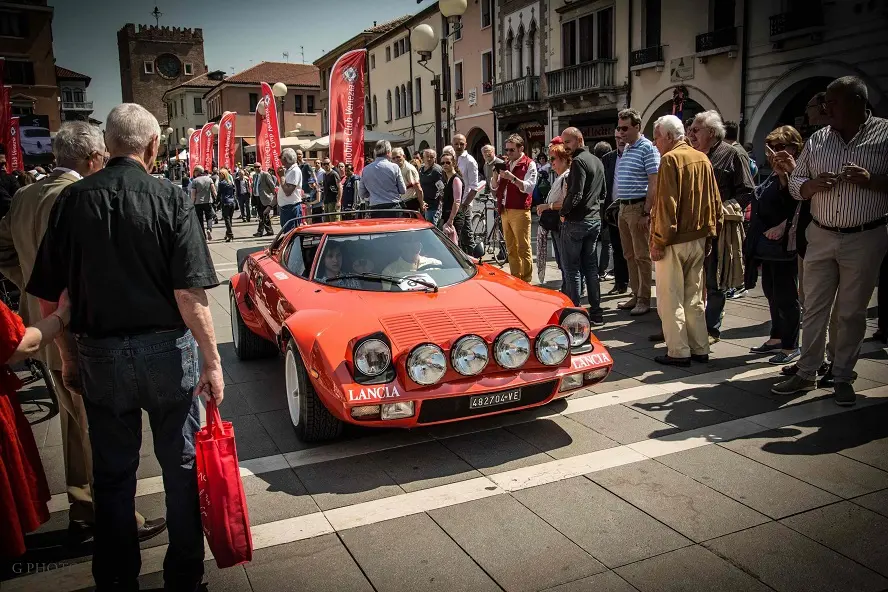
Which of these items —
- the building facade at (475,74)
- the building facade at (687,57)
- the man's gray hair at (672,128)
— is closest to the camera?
the man's gray hair at (672,128)

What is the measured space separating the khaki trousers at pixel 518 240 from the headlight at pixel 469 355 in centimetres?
452

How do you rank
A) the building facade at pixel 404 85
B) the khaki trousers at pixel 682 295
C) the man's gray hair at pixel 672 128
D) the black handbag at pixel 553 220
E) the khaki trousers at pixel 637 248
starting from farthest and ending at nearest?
1. the building facade at pixel 404 85
2. the black handbag at pixel 553 220
3. the khaki trousers at pixel 637 248
4. the man's gray hair at pixel 672 128
5. the khaki trousers at pixel 682 295

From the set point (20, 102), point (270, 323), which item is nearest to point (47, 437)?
point (270, 323)

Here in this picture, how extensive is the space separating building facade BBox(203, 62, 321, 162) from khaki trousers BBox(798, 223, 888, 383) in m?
64.7

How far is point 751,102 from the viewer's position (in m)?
18.7

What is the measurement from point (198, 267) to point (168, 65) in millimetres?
103191

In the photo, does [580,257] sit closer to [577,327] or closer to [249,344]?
[577,327]

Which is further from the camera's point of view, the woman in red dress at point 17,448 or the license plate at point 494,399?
the license plate at point 494,399

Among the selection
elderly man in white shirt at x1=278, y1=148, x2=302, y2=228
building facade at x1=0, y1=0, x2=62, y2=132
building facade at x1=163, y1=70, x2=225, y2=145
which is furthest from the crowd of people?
building facade at x1=163, y1=70, x2=225, y2=145

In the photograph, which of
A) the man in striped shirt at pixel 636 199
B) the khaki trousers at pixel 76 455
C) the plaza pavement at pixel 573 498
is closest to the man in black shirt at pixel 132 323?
the plaza pavement at pixel 573 498

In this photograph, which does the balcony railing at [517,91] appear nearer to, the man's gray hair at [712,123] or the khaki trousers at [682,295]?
the man's gray hair at [712,123]

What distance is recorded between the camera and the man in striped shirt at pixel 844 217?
4.51 m

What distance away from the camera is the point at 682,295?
229 inches

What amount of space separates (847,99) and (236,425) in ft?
15.2
